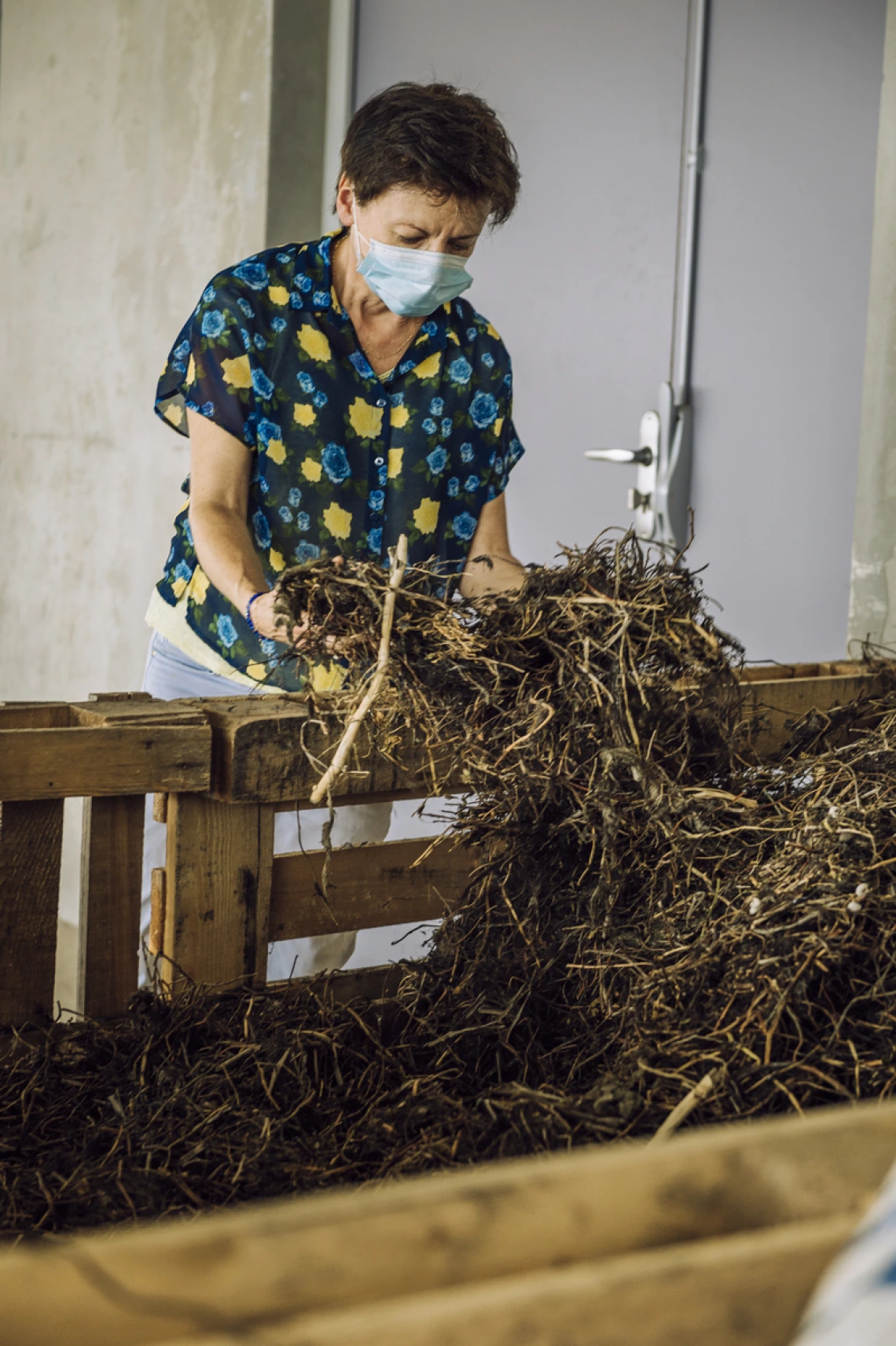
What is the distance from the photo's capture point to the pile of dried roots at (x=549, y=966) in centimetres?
102

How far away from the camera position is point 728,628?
2.69 meters

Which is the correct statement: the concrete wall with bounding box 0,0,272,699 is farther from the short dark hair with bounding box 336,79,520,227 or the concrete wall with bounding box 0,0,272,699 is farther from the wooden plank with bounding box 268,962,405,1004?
the wooden plank with bounding box 268,962,405,1004

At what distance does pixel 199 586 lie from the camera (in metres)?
1.84

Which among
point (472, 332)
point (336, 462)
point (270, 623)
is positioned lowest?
point (270, 623)

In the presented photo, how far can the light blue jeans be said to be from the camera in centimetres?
185

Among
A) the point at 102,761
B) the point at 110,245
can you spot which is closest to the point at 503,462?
the point at 102,761

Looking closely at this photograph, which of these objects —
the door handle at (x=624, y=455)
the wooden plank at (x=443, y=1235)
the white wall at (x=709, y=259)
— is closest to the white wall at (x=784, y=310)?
the white wall at (x=709, y=259)

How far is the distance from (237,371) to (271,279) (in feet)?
0.53

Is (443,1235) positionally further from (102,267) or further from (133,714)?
(102,267)

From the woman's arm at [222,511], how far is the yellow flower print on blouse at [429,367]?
0.31 m

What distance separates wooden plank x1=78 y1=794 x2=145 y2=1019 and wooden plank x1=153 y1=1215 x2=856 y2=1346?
3.05 ft

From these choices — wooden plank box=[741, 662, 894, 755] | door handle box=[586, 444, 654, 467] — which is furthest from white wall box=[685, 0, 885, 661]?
wooden plank box=[741, 662, 894, 755]

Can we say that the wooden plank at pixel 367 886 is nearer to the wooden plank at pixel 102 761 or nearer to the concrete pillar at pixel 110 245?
the wooden plank at pixel 102 761

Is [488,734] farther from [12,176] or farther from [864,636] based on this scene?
[12,176]
